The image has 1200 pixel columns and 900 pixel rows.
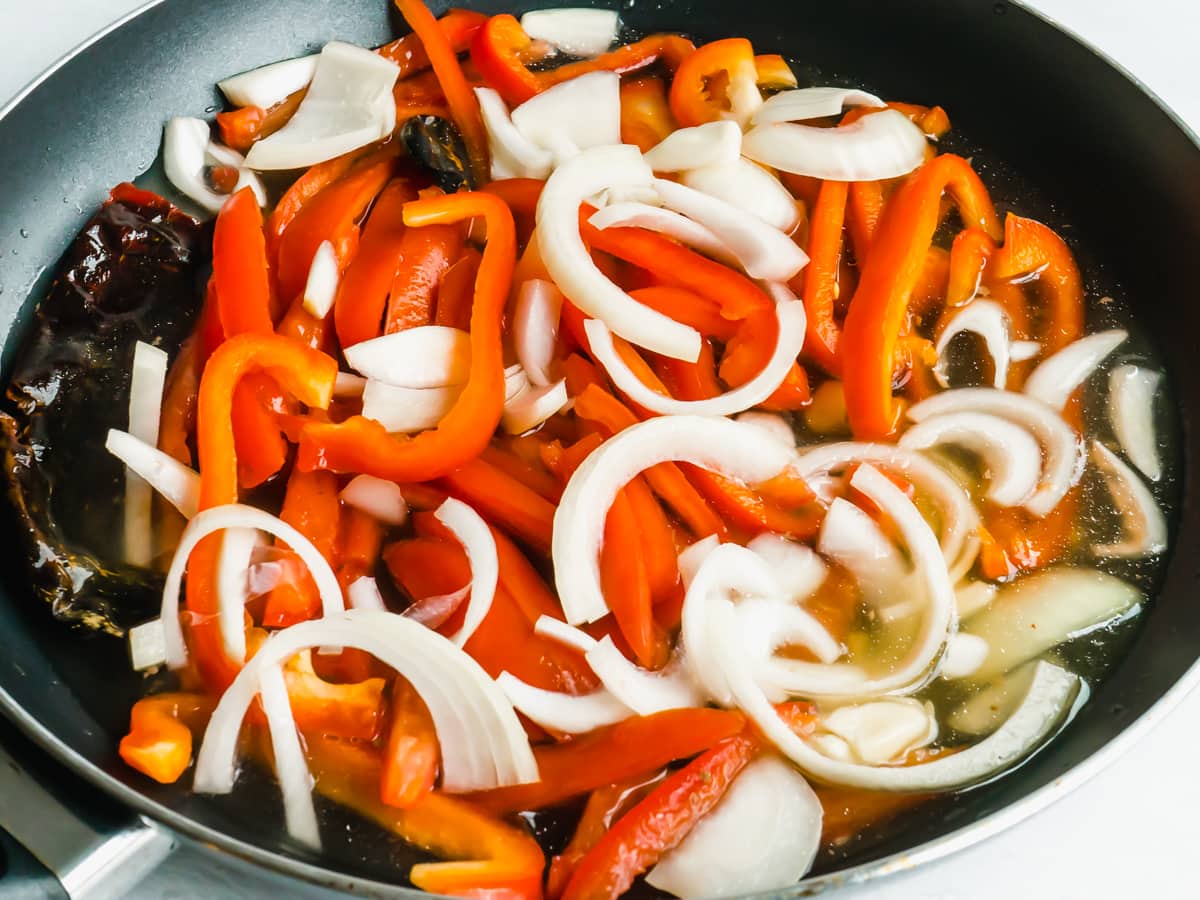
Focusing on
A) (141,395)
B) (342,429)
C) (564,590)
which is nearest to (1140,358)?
(564,590)

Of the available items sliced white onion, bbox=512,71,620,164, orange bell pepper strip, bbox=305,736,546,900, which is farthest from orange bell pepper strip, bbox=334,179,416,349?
orange bell pepper strip, bbox=305,736,546,900

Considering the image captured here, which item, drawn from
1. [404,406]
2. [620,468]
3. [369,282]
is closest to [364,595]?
[404,406]

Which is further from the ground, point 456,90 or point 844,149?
point 456,90

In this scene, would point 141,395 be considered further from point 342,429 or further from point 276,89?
point 276,89

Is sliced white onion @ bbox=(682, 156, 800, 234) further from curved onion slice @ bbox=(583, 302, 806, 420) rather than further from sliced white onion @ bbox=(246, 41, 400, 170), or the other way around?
sliced white onion @ bbox=(246, 41, 400, 170)

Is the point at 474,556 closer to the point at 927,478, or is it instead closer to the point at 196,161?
the point at 927,478

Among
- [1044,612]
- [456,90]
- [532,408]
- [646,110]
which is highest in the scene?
[456,90]

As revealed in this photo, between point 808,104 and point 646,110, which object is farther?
point 646,110

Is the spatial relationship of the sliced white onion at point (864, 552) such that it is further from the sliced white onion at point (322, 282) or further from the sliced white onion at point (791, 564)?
the sliced white onion at point (322, 282)
